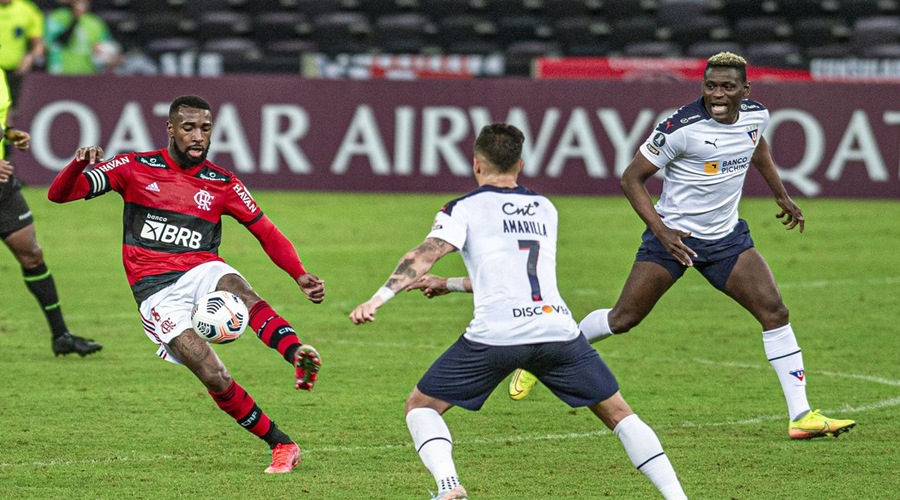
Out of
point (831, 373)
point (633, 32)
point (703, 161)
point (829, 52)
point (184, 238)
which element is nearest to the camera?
point (184, 238)

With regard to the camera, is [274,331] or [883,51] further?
[883,51]

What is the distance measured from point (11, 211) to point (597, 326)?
14.5 feet

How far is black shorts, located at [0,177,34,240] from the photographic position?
10.7 metres

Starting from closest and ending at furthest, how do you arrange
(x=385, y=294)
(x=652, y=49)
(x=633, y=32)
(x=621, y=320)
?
1. (x=385, y=294)
2. (x=621, y=320)
3. (x=652, y=49)
4. (x=633, y=32)

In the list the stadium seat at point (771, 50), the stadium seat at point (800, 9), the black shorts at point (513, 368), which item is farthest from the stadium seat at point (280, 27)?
the black shorts at point (513, 368)

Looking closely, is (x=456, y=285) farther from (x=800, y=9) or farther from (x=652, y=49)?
(x=800, y=9)

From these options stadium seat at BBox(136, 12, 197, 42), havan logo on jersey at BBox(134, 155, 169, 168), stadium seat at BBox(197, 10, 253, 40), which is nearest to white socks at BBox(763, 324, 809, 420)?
havan logo on jersey at BBox(134, 155, 169, 168)

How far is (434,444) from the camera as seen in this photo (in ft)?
20.9

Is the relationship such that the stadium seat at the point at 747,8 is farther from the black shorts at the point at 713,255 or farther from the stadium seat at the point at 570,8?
the black shorts at the point at 713,255

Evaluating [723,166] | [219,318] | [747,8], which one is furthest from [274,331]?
[747,8]

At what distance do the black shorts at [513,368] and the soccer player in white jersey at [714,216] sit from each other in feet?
6.95

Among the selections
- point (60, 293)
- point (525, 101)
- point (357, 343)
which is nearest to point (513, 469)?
point (357, 343)

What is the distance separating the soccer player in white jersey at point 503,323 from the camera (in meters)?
6.34

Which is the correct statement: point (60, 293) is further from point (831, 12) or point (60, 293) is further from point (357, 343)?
point (831, 12)
